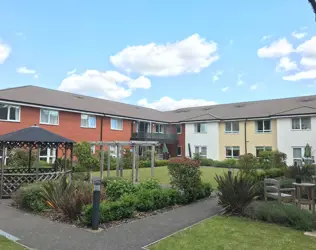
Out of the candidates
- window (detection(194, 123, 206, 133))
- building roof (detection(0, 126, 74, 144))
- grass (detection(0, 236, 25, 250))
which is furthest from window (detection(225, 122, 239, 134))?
grass (detection(0, 236, 25, 250))

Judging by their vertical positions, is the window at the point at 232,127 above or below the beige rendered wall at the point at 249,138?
Answer: above

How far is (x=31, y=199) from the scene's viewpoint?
8.80 meters

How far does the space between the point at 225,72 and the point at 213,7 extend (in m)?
7.77

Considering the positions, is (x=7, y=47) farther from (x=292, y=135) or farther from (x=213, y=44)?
(x=292, y=135)

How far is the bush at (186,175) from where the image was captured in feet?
32.4

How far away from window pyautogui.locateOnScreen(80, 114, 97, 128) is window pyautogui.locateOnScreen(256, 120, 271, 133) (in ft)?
57.0

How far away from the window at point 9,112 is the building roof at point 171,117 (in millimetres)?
680

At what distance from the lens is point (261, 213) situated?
25.4 feet

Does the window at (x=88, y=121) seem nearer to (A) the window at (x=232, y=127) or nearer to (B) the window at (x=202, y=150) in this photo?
(B) the window at (x=202, y=150)

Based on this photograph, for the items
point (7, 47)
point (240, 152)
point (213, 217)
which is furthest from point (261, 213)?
point (240, 152)

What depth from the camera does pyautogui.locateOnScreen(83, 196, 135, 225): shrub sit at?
6965 mm

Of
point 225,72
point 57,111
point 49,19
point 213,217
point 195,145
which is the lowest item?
point 213,217

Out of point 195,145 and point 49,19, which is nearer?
point 49,19

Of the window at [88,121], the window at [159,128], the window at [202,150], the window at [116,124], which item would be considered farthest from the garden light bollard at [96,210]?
the window at [159,128]
